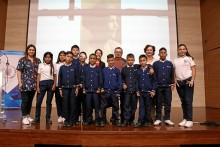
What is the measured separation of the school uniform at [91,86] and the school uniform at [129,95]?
1.34 feet

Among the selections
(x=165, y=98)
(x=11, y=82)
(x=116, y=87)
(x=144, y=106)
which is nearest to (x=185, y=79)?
(x=165, y=98)

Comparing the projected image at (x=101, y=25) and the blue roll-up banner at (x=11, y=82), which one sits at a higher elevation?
the projected image at (x=101, y=25)

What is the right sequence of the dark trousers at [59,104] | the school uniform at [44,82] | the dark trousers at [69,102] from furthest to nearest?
the dark trousers at [59,104] < the school uniform at [44,82] < the dark trousers at [69,102]

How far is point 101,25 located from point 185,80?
12.4 ft

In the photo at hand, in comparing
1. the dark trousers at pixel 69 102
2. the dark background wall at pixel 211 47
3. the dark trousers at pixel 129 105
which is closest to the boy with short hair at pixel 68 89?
the dark trousers at pixel 69 102

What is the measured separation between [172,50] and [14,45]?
17.3ft

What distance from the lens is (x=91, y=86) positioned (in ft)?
8.62

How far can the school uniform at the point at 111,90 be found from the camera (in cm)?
259

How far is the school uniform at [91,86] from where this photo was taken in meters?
2.62

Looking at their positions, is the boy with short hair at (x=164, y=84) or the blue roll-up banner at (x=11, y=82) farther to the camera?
the blue roll-up banner at (x=11, y=82)

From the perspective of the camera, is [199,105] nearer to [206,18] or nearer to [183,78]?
[206,18]

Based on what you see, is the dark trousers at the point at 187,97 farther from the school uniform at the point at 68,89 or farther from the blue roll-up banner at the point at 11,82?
the blue roll-up banner at the point at 11,82

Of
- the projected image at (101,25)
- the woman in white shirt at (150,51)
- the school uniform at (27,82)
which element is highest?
the projected image at (101,25)

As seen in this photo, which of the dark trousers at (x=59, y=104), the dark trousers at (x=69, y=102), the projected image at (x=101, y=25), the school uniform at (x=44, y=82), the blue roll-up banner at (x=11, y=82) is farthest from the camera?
the projected image at (x=101, y=25)
